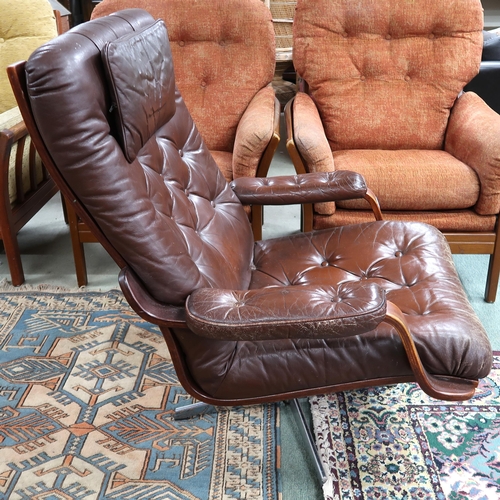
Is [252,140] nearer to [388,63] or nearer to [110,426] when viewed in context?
[388,63]

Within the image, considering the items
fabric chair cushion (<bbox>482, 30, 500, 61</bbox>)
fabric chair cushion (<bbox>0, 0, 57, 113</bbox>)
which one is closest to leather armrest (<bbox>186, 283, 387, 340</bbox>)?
fabric chair cushion (<bbox>0, 0, 57, 113</bbox>)

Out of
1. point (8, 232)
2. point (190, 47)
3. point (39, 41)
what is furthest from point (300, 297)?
point (39, 41)

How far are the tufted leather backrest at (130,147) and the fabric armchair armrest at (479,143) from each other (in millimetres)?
1004

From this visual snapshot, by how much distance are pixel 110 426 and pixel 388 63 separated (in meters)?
1.79

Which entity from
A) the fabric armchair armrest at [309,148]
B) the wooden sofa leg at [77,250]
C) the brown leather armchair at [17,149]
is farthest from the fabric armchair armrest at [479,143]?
the brown leather armchair at [17,149]

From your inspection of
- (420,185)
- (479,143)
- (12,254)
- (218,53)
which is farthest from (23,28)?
(479,143)

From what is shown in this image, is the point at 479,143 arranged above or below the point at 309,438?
above

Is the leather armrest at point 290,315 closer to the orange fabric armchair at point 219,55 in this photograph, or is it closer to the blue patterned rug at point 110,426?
the blue patterned rug at point 110,426

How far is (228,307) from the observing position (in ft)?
3.86

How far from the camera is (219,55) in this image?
8.18 ft

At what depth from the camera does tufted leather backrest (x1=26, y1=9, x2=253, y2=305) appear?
3.51ft

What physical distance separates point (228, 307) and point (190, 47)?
1663 mm

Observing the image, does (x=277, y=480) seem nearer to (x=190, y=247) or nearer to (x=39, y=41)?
(x=190, y=247)

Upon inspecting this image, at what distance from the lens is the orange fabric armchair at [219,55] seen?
2447 mm
